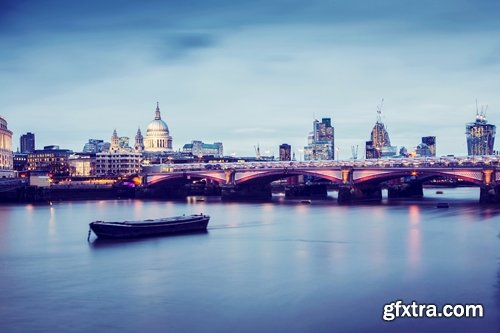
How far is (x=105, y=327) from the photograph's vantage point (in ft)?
88.4

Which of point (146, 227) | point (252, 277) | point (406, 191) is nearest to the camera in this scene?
point (252, 277)

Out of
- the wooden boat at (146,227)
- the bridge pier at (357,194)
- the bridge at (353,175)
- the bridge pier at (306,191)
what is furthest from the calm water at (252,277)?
the bridge pier at (306,191)

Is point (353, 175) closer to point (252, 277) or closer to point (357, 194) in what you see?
point (357, 194)

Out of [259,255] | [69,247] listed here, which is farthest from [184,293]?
[69,247]

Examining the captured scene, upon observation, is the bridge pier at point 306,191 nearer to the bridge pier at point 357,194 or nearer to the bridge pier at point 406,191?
the bridge pier at point 406,191

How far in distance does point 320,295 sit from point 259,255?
1443 cm

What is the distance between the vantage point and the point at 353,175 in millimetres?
104500

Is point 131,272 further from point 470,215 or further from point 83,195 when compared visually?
point 83,195

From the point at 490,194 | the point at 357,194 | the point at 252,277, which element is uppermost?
the point at 490,194

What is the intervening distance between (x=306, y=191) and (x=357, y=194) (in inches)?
1208

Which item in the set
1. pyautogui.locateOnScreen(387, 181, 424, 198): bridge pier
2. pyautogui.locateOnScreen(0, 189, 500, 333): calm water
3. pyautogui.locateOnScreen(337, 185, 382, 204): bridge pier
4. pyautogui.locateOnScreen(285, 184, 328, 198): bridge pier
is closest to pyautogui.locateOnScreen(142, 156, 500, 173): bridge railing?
pyautogui.locateOnScreen(337, 185, 382, 204): bridge pier

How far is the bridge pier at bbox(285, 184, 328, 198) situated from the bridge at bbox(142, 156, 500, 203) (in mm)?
218

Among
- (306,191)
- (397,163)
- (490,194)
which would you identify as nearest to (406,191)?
(306,191)

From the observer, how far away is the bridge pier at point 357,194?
341ft
